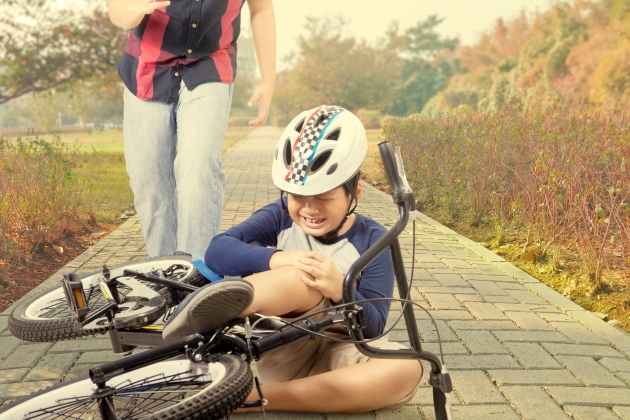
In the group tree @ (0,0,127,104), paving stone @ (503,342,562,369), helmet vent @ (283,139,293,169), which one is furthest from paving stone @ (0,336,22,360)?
tree @ (0,0,127,104)

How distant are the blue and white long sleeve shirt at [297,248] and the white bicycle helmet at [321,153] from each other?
0.21m

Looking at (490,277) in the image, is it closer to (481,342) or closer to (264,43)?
(481,342)

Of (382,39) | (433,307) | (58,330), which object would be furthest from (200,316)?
(382,39)

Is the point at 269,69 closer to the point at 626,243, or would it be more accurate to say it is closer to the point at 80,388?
the point at 80,388

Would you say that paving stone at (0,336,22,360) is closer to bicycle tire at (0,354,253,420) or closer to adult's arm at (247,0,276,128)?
bicycle tire at (0,354,253,420)

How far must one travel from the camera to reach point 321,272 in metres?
2.14

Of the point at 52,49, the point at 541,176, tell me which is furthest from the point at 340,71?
the point at 541,176

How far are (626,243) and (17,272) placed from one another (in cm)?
460

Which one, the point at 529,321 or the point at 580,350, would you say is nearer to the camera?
the point at 580,350

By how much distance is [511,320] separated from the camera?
4008 mm

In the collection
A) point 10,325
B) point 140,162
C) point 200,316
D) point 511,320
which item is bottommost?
point 511,320

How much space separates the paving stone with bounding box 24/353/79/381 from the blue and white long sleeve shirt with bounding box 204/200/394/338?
107 centimetres

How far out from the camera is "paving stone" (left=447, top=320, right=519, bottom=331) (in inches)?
151

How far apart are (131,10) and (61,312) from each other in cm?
150
